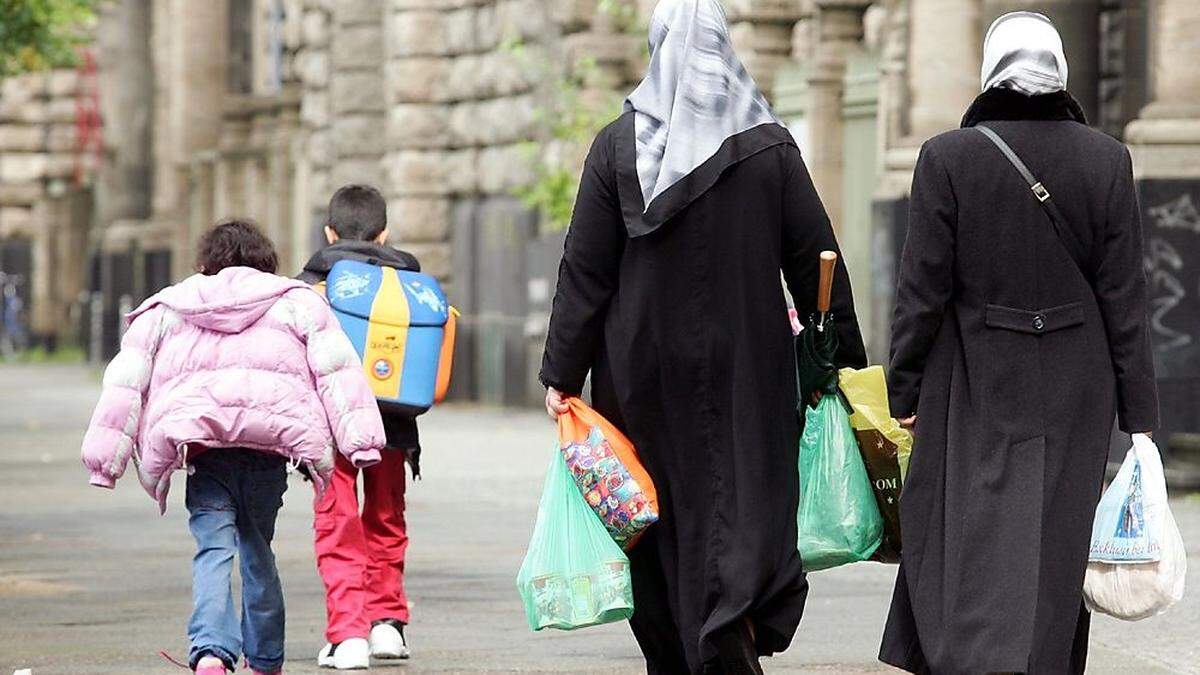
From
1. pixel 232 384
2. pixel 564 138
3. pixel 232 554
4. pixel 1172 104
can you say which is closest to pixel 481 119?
pixel 564 138

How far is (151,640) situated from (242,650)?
1683 millimetres

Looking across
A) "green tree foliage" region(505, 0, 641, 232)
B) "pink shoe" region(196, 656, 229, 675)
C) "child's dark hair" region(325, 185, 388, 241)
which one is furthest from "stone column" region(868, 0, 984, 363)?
"pink shoe" region(196, 656, 229, 675)

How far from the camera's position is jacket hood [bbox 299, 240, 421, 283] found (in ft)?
32.2

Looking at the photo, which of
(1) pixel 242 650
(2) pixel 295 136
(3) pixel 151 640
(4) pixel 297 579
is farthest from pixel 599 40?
(1) pixel 242 650

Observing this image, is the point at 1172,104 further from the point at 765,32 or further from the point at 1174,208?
the point at 765,32

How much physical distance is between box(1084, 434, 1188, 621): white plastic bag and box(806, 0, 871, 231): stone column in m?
12.7

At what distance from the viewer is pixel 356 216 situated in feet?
32.8

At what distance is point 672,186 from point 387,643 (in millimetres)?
2676

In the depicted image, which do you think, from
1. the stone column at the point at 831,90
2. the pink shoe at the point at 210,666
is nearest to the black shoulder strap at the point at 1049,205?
the pink shoe at the point at 210,666

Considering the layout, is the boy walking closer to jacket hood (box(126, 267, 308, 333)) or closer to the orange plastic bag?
jacket hood (box(126, 267, 308, 333))

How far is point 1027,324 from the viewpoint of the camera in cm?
731

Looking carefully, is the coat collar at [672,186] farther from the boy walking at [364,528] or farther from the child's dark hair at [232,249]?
the boy walking at [364,528]

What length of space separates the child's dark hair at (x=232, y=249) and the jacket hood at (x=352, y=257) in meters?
0.96

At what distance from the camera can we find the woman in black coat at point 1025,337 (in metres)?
7.29
